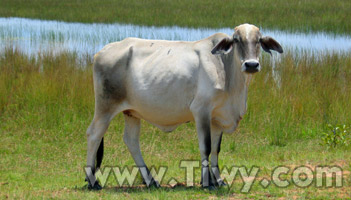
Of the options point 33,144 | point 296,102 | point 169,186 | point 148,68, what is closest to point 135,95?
point 148,68

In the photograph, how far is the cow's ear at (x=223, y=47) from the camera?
244 inches

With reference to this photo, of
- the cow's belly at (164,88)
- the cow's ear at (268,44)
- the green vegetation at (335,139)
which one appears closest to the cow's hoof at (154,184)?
the cow's belly at (164,88)

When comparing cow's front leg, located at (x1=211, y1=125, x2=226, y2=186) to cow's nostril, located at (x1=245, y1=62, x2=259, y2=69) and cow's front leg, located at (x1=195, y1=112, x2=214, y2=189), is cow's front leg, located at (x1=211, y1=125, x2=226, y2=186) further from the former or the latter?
cow's nostril, located at (x1=245, y1=62, x2=259, y2=69)

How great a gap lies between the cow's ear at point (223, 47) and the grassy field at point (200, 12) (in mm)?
15601

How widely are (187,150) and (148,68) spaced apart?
9.01 feet

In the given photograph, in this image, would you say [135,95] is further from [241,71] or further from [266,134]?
[266,134]

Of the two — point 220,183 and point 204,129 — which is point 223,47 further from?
point 220,183

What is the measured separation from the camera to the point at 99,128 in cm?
680

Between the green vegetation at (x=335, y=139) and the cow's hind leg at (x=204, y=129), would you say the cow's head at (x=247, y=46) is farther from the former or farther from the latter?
the green vegetation at (x=335, y=139)

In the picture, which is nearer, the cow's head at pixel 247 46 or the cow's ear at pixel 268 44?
the cow's head at pixel 247 46

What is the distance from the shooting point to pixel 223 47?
6246 mm

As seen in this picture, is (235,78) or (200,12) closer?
(235,78)

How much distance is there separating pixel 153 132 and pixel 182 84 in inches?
142

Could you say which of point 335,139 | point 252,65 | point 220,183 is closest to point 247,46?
point 252,65
